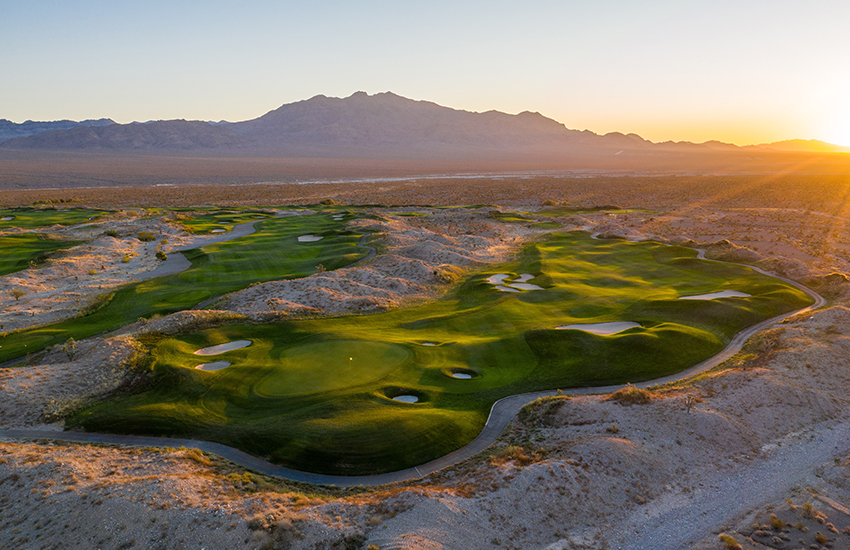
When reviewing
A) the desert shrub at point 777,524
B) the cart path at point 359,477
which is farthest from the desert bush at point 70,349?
the desert shrub at point 777,524

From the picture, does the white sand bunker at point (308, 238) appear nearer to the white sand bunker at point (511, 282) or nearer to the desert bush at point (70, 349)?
the white sand bunker at point (511, 282)

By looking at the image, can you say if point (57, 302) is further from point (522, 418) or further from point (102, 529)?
point (522, 418)

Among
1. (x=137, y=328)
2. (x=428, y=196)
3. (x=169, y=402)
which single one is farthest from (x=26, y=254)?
(x=428, y=196)

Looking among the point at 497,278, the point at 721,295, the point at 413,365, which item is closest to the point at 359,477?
the point at 413,365

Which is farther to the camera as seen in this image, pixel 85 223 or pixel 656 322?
pixel 85 223

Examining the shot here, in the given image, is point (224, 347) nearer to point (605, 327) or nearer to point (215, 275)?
point (215, 275)
